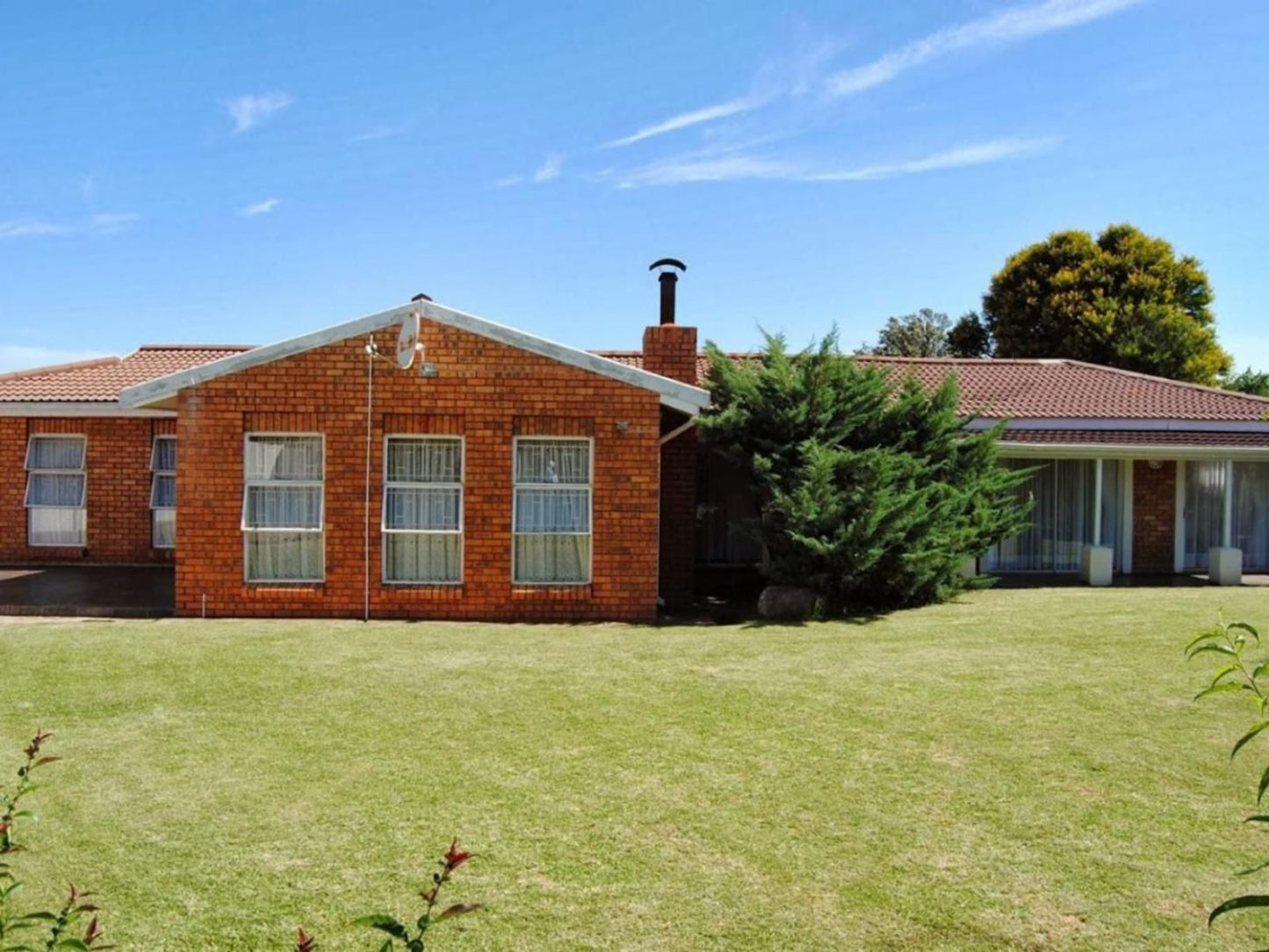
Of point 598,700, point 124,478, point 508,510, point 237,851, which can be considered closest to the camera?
point 237,851

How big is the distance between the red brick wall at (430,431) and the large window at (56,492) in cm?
650

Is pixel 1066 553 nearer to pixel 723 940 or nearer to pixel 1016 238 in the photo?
pixel 723 940

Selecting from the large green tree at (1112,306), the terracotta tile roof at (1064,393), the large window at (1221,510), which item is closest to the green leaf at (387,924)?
the terracotta tile roof at (1064,393)

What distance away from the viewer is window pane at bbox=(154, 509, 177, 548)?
16719 millimetres

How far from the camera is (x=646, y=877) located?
4328 millimetres

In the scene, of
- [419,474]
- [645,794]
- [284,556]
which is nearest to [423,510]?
[419,474]

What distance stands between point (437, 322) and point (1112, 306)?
29073mm

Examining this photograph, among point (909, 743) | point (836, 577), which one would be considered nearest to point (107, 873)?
point (909, 743)

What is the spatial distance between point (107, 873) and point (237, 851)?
55 centimetres

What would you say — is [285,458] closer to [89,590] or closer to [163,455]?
[89,590]

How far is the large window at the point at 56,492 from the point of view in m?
16.6

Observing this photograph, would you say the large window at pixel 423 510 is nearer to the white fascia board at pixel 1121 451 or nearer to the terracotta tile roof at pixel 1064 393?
the terracotta tile roof at pixel 1064 393

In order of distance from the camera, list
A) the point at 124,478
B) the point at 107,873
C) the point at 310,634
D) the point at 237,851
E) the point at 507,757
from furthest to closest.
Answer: the point at 124,478
the point at 310,634
the point at 507,757
the point at 237,851
the point at 107,873

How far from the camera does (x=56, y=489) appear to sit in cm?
1666
